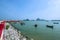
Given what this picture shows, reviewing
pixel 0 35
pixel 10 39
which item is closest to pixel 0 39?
pixel 0 35

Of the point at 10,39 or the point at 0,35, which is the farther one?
the point at 10,39

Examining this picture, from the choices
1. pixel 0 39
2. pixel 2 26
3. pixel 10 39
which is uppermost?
pixel 2 26

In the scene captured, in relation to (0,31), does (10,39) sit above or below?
below

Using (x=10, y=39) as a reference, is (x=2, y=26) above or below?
above

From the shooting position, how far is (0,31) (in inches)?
69.4

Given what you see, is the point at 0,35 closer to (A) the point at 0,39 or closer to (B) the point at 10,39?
(A) the point at 0,39

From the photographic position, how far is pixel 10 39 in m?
27.1

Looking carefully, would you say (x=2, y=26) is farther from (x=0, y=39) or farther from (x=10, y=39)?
(x=10, y=39)

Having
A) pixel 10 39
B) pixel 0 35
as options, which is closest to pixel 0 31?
pixel 0 35

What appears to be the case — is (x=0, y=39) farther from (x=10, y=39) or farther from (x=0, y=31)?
(x=10, y=39)

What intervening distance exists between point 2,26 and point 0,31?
6 centimetres

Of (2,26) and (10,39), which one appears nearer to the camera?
(2,26)

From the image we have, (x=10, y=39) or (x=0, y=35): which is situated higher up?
(x=0, y=35)

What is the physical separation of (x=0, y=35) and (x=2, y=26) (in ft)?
0.34
